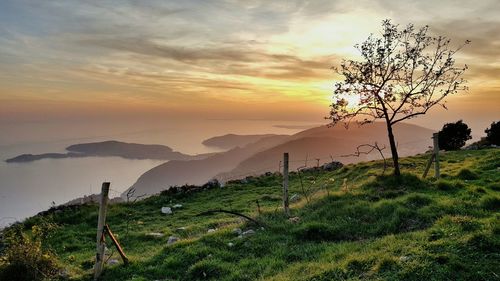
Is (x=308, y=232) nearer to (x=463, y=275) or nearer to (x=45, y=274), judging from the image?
(x=463, y=275)

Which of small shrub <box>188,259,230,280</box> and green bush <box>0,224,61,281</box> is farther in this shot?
green bush <box>0,224,61,281</box>

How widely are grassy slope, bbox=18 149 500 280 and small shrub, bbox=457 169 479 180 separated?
5cm

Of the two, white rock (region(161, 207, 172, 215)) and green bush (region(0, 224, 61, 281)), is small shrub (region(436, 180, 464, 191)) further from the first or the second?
green bush (region(0, 224, 61, 281))

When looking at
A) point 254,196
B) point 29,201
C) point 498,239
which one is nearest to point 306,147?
point 29,201

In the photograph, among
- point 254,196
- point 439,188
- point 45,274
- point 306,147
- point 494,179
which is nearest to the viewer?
point 45,274

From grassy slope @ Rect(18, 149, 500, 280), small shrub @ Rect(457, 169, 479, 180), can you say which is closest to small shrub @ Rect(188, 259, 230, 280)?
grassy slope @ Rect(18, 149, 500, 280)

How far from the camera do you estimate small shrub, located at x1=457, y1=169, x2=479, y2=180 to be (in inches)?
810

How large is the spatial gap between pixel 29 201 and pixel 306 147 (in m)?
123

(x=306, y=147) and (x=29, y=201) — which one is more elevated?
(x=306, y=147)

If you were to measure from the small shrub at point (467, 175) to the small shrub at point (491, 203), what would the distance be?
659 centimetres

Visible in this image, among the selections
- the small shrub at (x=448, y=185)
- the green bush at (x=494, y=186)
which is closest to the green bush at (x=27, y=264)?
the small shrub at (x=448, y=185)

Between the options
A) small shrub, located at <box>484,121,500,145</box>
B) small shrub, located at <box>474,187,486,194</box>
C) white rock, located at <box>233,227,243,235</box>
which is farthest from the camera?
small shrub, located at <box>484,121,500,145</box>

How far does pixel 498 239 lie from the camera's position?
1034 cm

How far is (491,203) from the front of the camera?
14.2 m
